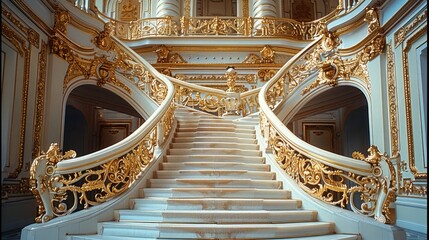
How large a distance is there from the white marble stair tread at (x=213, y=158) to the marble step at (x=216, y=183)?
31.6 inches

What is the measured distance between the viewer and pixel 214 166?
543 centimetres

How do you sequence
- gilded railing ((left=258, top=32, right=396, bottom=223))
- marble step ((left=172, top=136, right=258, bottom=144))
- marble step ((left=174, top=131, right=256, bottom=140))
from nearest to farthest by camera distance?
gilded railing ((left=258, top=32, right=396, bottom=223)), marble step ((left=172, top=136, right=258, bottom=144)), marble step ((left=174, top=131, right=256, bottom=140))

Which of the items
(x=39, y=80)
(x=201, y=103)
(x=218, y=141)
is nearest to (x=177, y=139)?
(x=218, y=141)

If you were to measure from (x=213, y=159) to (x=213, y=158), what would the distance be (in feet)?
0.06

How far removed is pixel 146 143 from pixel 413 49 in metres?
4.12

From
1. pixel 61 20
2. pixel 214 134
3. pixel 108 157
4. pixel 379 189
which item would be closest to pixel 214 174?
pixel 108 157

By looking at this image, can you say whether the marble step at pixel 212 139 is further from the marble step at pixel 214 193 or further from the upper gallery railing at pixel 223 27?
the upper gallery railing at pixel 223 27

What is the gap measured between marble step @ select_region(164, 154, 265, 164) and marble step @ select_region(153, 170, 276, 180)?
20.6 inches

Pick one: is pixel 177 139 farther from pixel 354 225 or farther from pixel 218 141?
pixel 354 225

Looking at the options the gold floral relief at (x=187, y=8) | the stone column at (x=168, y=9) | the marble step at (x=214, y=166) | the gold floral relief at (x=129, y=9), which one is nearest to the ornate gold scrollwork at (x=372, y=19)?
the marble step at (x=214, y=166)

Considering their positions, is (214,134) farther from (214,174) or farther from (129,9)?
(129,9)

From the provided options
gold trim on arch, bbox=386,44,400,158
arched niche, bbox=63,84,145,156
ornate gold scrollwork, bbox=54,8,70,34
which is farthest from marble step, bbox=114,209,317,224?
arched niche, bbox=63,84,145,156

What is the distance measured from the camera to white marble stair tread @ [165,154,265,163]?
5.70 meters

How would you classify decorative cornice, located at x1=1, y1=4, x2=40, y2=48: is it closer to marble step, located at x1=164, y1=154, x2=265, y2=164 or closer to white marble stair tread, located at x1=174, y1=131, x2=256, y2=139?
white marble stair tread, located at x1=174, y1=131, x2=256, y2=139
